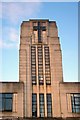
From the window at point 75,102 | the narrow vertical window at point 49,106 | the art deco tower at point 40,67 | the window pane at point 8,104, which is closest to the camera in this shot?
the window pane at point 8,104

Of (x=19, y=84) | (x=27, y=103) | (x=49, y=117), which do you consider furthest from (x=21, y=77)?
(x=49, y=117)

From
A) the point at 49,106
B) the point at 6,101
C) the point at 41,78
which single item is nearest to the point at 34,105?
the point at 49,106

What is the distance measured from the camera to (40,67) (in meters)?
30.9

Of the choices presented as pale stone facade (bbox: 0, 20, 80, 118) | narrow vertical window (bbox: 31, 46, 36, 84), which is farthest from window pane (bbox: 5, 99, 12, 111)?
narrow vertical window (bbox: 31, 46, 36, 84)

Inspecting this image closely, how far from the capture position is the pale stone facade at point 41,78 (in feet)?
93.2

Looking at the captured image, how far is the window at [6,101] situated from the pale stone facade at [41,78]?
1.62 feet

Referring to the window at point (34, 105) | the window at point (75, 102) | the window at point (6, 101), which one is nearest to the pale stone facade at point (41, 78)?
the window at point (34, 105)

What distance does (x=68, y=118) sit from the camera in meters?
26.9

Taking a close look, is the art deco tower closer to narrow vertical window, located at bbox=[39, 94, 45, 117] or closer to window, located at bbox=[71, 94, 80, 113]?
narrow vertical window, located at bbox=[39, 94, 45, 117]

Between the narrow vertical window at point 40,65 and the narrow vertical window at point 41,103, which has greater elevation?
the narrow vertical window at point 40,65

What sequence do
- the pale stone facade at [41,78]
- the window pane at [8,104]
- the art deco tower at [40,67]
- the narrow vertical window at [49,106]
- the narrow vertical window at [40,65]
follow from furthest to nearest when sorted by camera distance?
the narrow vertical window at [40,65], the art deco tower at [40,67], the narrow vertical window at [49,106], the pale stone facade at [41,78], the window pane at [8,104]

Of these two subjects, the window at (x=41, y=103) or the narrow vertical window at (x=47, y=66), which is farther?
the narrow vertical window at (x=47, y=66)

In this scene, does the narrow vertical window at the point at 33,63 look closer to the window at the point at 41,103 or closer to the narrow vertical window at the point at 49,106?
the window at the point at 41,103

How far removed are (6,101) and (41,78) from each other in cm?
549
